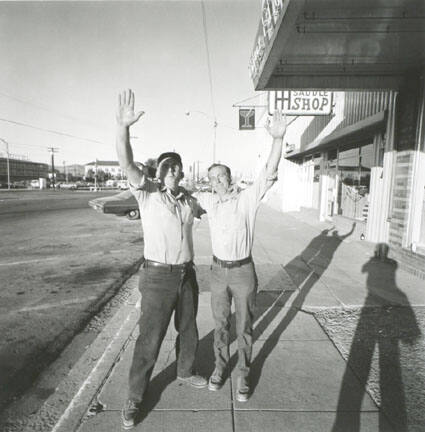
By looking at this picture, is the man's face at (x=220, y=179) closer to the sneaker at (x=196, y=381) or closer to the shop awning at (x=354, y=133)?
the sneaker at (x=196, y=381)

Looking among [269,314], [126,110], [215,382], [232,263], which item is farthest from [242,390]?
[126,110]

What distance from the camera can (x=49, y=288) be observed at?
5.33m

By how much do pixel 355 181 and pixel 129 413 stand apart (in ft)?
29.6

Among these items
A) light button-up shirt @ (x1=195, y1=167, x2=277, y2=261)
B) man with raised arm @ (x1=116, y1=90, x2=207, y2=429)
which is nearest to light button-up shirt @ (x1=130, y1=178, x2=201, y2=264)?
man with raised arm @ (x1=116, y1=90, x2=207, y2=429)

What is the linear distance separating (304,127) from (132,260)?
10.1 m

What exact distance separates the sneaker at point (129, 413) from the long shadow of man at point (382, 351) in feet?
4.65

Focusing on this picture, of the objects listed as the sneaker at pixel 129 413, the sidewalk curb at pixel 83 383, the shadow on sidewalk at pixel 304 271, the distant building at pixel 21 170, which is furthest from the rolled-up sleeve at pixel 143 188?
the distant building at pixel 21 170

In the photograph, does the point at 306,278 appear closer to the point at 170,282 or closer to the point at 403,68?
the point at 170,282

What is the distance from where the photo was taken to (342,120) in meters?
9.18

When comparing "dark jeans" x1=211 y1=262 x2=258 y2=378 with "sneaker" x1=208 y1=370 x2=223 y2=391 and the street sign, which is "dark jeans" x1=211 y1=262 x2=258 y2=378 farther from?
the street sign

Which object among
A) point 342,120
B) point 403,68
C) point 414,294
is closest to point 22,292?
point 414,294

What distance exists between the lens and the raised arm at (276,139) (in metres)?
2.60

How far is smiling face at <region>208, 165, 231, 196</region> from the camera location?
2738 mm

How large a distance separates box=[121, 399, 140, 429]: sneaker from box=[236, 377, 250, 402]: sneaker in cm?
78
